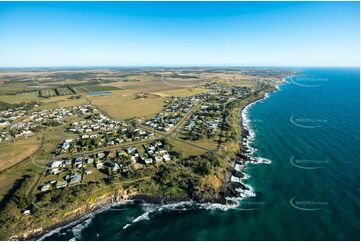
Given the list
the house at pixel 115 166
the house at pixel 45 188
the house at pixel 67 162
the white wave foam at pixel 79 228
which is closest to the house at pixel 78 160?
the house at pixel 67 162

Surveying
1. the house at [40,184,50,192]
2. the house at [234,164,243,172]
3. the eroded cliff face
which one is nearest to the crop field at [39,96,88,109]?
the house at [40,184,50,192]

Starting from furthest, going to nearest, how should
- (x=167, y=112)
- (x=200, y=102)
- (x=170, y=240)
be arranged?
(x=200, y=102) → (x=167, y=112) → (x=170, y=240)

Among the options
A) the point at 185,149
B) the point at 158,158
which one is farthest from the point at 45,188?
the point at 185,149

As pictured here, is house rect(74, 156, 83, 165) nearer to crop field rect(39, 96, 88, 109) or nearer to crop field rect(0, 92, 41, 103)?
crop field rect(39, 96, 88, 109)

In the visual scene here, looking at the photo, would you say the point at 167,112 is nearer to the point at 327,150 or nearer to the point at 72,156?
the point at 72,156

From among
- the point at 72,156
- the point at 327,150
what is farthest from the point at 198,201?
the point at 327,150

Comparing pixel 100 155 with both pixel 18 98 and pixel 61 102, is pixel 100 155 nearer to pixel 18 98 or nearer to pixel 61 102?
pixel 61 102
